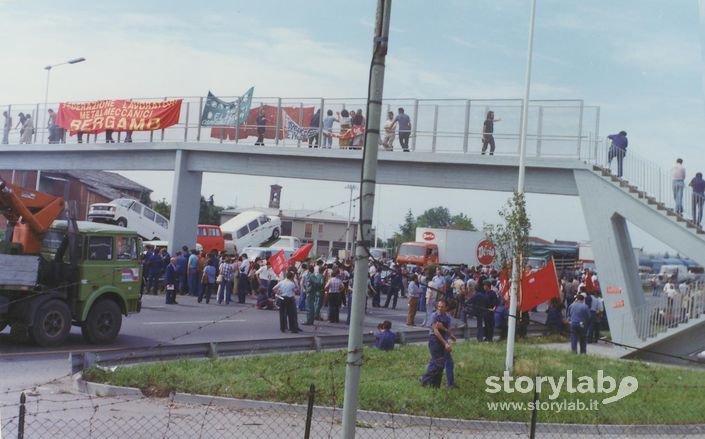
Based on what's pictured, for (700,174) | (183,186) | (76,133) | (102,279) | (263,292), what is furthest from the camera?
(76,133)

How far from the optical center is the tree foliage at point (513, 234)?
1630 centimetres

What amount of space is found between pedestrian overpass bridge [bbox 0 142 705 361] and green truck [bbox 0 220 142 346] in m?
9.76

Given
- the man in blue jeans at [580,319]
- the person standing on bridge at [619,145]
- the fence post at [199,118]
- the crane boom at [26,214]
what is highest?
the fence post at [199,118]

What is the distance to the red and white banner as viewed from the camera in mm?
31500

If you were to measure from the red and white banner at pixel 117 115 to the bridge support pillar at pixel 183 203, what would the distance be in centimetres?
149

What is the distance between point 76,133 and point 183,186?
564 cm

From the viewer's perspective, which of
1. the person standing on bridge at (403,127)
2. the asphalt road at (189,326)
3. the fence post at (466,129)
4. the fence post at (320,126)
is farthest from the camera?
the fence post at (320,126)

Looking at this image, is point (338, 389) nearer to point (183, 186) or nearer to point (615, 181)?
point (615, 181)

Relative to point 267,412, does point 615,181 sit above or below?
above

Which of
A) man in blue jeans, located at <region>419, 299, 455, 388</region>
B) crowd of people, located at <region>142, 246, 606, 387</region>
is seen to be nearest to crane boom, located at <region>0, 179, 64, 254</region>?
crowd of people, located at <region>142, 246, 606, 387</region>

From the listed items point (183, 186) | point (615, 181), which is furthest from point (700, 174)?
point (183, 186)

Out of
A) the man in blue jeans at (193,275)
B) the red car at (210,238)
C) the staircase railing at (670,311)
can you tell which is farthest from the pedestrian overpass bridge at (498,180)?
the red car at (210,238)

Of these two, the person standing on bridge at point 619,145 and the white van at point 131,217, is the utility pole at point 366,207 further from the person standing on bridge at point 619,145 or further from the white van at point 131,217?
the white van at point 131,217

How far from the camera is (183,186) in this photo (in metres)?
31.5
